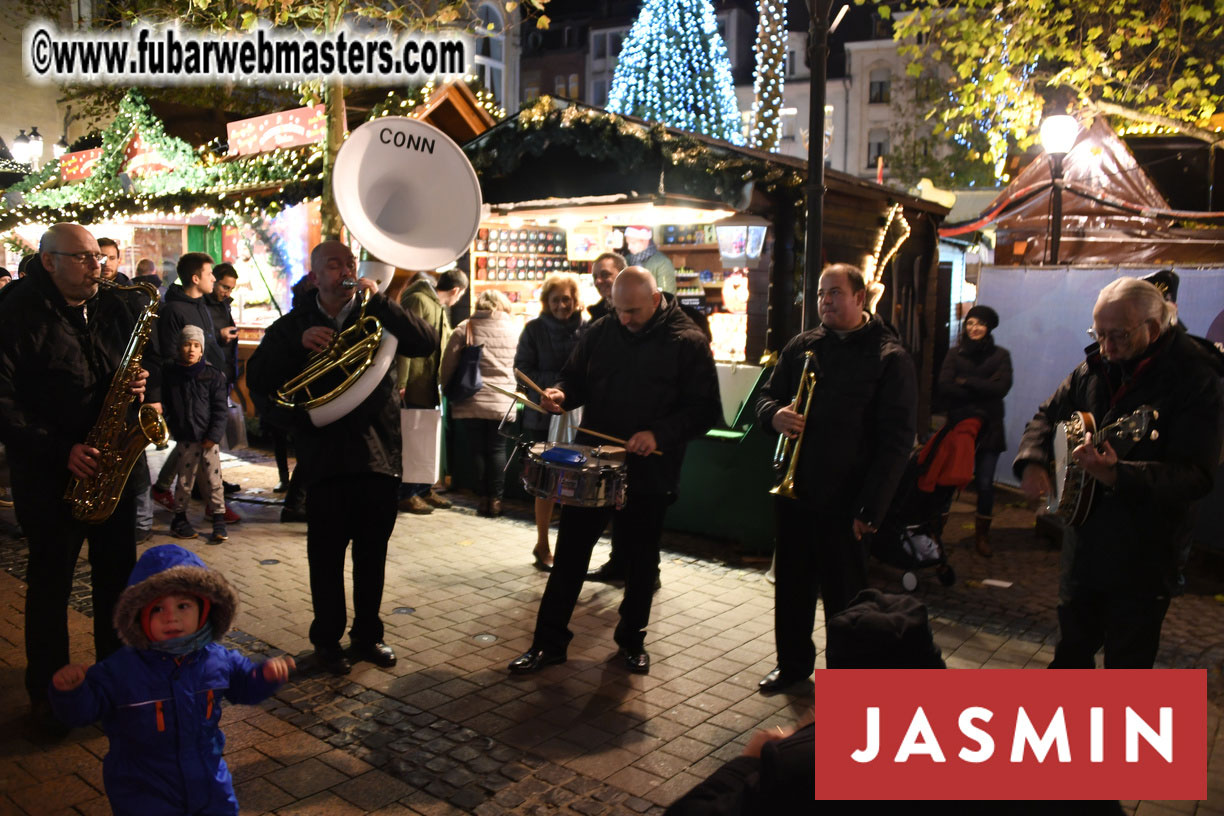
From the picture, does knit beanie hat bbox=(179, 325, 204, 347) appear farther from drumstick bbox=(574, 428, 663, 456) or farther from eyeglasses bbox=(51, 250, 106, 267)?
drumstick bbox=(574, 428, 663, 456)

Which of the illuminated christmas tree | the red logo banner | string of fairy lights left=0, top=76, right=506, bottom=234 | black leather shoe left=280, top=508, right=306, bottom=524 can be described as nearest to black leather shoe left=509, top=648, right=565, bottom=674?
the red logo banner

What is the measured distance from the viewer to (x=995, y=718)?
2053mm

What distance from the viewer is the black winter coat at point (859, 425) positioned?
170 inches

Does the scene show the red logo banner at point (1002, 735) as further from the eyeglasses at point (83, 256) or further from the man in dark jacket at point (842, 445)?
the eyeglasses at point (83, 256)

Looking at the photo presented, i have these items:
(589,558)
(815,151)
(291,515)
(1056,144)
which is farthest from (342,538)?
(1056,144)

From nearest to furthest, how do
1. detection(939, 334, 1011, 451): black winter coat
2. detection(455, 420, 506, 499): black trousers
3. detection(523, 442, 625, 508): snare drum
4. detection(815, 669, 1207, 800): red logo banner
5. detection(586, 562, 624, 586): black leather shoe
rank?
detection(815, 669, 1207, 800): red logo banner
detection(523, 442, 625, 508): snare drum
detection(586, 562, 624, 586): black leather shoe
detection(939, 334, 1011, 451): black winter coat
detection(455, 420, 506, 499): black trousers

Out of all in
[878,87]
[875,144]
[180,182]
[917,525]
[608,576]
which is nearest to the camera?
[917,525]

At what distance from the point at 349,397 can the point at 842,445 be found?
2.30m

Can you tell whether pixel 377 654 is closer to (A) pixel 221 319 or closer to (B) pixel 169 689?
(B) pixel 169 689

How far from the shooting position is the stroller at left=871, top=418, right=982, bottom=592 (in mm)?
6203

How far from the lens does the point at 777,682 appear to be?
4.62 metres

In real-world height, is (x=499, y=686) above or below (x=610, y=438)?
below

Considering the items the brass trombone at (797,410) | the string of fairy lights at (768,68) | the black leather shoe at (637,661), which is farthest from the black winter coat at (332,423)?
the string of fairy lights at (768,68)

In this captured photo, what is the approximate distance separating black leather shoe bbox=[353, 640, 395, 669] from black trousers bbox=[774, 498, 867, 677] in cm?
193
